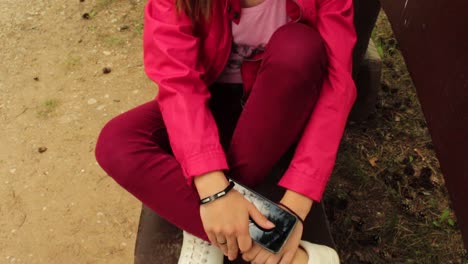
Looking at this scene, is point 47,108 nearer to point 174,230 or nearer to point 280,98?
point 174,230

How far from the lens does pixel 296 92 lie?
1.51 m

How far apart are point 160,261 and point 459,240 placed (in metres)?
1.43

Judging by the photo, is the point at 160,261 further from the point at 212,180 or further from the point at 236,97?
the point at 236,97

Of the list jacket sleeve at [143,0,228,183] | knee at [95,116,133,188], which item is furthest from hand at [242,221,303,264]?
knee at [95,116,133,188]

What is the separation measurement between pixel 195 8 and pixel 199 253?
84 cm

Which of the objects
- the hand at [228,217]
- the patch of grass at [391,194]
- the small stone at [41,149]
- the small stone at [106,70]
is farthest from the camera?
the small stone at [106,70]

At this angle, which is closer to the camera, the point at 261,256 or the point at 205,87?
the point at 261,256

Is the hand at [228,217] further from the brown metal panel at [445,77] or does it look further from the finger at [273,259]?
the brown metal panel at [445,77]

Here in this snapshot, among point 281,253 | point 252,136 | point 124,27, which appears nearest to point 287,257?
point 281,253

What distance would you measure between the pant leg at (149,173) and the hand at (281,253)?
0.63 feet

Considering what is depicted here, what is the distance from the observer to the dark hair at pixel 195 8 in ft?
5.06

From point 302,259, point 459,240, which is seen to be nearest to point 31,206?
point 302,259

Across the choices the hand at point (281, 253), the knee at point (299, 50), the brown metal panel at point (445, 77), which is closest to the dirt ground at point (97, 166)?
the hand at point (281, 253)

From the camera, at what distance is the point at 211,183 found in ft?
4.91
